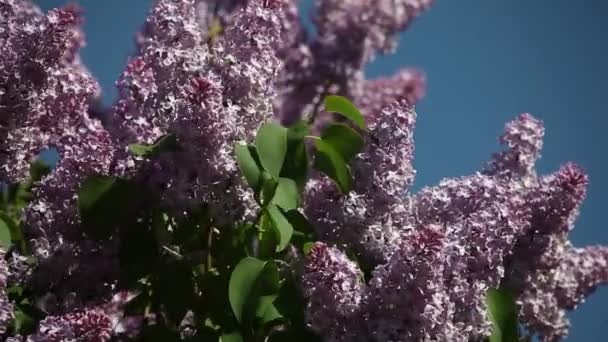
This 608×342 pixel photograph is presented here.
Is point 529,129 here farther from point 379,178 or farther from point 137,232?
point 137,232

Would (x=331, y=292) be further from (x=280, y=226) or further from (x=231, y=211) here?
(x=231, y=211)

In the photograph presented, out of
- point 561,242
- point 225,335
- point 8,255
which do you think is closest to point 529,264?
point 561,242

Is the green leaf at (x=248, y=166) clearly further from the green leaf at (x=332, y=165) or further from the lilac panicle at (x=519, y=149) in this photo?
the lilac panicle at (x=519, y=149)

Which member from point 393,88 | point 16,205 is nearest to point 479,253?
point 16,205

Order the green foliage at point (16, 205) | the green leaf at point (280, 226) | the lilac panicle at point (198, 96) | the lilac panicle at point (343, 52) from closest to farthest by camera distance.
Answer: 1. the green leaf at point (280, 226)
2. the lilac panicle at point (198, 96)
3. the green foliage at point (16, 205)
4. the lilac panicle at point (343, 52)

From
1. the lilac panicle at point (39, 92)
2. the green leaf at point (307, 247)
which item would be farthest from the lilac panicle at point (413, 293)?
the lilac panicle at point (39, 92)

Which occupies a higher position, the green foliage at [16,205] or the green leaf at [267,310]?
the green foliage at [16,205]

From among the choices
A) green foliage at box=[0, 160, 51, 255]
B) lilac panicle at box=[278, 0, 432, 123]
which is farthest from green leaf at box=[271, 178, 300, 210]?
lilac panicle at box=[278, 0, 432, 123]
